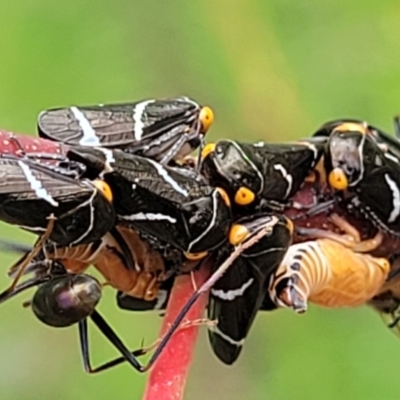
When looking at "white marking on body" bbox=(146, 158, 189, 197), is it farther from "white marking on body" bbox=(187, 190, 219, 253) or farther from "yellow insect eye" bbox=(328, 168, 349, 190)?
"yellow insect eye" bbox=(328, 168, 349, 190)

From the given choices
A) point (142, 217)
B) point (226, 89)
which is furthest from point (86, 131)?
point (226, 89)

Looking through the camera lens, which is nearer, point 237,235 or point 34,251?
point 34,251

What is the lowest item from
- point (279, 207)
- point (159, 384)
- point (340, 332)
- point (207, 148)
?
point (340, 332)

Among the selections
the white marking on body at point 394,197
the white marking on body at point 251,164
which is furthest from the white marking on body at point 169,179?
the white marking on body at point 394,197

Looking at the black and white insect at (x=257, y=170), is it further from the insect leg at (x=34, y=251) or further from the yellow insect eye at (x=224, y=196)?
the insect leg at (x=34, y=251)

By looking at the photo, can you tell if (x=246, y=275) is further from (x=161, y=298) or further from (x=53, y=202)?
(x=53, y=202)

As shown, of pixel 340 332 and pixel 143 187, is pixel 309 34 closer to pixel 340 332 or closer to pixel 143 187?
pixel 340 332

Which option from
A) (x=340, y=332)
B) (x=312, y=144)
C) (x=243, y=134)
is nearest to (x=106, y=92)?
(x=243, y=134)
